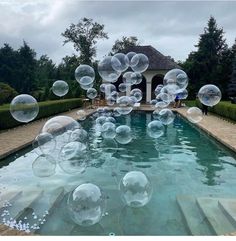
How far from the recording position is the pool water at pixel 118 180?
5248mm

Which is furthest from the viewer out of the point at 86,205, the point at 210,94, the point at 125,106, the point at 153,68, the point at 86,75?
the point at 153,68

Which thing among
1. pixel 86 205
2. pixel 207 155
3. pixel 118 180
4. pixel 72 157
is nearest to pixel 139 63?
pixel 207 155

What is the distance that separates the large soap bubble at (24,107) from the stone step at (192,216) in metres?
4.16

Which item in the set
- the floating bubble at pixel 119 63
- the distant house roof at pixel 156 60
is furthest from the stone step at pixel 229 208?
the distant house roof at pixel 156 60

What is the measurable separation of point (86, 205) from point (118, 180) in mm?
2958

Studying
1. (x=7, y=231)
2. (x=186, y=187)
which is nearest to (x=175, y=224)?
(x=186, y=187)

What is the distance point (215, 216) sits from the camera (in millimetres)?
5336

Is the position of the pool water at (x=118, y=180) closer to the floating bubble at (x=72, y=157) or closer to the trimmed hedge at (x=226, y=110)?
the floating bubble at (x=72, y=157)

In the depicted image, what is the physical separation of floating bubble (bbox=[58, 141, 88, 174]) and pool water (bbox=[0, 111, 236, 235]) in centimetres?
49

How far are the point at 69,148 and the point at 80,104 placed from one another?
23906mm

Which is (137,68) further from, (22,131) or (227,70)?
(227,70)

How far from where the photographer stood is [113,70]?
34.2ft

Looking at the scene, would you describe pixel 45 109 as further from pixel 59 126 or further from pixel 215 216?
pixel 215 216

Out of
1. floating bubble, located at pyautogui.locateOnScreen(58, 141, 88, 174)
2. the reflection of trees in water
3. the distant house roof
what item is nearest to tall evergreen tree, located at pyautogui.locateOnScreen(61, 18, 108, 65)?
the distant house roof
